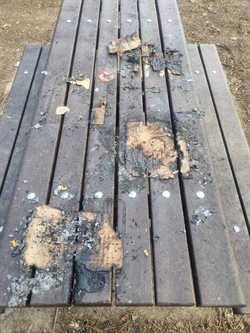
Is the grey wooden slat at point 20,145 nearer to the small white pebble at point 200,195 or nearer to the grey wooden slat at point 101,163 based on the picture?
the grey wooden slat at point 101,163

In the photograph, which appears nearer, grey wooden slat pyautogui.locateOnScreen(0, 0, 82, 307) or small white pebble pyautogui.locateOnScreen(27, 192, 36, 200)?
grey wooden slat pyautogui.locateOnScreen(0, 0, 82, 307)

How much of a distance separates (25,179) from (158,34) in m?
1.66

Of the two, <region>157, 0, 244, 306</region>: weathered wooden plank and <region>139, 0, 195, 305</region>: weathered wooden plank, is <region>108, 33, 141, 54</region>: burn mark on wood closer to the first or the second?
<region>157, 0, 244, 306</region>: weathered wooden plank

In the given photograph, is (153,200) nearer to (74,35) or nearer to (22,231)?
(22,231)

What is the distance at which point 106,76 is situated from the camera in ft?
8.08

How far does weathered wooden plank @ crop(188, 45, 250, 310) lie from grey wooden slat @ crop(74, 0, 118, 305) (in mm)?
742

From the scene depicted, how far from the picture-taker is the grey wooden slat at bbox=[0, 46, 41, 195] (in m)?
2.48

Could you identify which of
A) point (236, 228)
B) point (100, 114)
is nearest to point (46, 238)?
point (100, 114)

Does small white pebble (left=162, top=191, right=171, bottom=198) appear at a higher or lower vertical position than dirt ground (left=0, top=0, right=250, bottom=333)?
higher

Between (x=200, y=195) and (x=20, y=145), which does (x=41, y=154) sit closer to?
(x=20, y=145)

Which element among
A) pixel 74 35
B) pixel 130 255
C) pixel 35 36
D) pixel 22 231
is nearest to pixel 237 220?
pixel 130 255

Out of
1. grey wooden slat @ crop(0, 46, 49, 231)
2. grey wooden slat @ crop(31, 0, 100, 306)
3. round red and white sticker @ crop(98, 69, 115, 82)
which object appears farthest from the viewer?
round red and white sticker @ crop(98, 69, 115, 82)

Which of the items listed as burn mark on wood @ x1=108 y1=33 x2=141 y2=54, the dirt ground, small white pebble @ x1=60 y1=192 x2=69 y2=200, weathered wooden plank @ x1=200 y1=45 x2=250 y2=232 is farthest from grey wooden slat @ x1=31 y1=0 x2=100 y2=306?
weathered wooden plank @ x1=200 y1=45 x2=250 y2=232

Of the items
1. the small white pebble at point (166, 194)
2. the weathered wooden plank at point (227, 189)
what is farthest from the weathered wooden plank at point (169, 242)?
the weathered wooden plank at point (227, 189)
